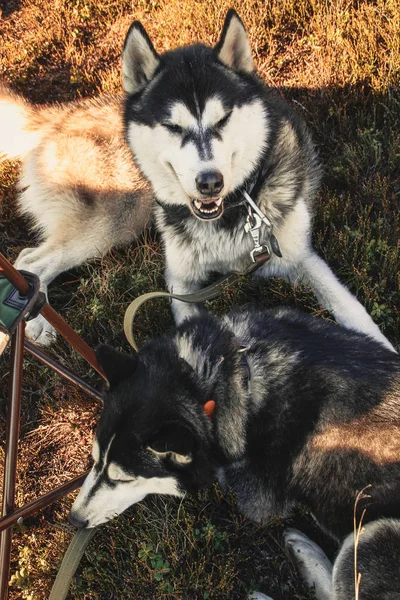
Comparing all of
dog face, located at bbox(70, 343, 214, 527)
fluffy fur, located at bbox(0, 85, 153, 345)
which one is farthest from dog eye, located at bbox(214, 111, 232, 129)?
dog face, located at bbox(70, 343, 214, 527)

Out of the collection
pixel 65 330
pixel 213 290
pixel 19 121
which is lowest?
pixel 213 290

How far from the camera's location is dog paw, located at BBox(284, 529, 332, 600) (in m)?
2.70

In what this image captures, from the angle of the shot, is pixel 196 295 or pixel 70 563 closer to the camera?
pixel 70 563

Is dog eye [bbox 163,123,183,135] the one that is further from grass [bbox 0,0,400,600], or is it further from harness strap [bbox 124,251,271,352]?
grass [bbox 0,0,400,600]

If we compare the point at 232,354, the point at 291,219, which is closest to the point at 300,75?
the point at 291,219

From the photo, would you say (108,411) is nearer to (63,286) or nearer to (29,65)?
(63,286)

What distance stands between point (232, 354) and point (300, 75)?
323cm

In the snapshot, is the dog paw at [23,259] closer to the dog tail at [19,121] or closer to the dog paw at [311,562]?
the dog tail at [19,121]

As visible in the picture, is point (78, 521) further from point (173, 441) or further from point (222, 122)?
point (222, 122)

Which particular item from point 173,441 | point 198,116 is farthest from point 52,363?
point 198,116

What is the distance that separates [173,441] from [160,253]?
2.25 metres

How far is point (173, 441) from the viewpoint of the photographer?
7.07ft

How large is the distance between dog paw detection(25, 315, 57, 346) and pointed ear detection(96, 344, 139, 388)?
4.83 ft

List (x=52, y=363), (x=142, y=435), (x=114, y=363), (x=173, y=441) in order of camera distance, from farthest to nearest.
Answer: (x=52, y=363) < (x=114, y=363) < (x=142, y=435) < (x=173, y=441)
